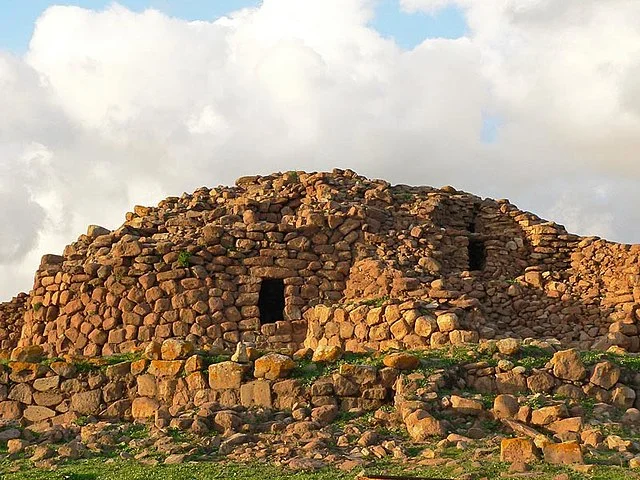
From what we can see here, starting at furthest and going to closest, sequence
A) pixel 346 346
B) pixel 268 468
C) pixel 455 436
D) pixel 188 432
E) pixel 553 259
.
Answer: pixel 553 259
pixel 346 346
pixel 188 432
pixel 455 436
pixel 268 468

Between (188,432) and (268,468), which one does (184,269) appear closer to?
(188,432)

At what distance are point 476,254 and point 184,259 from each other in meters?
6.80

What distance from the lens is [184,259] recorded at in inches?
651

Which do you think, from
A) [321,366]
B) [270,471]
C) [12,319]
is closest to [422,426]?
[270,471]

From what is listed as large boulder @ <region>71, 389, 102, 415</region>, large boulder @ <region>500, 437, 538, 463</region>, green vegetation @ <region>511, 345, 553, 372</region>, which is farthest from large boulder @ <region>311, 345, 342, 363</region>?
large boulder @ <region>500, 437, 538, 463</region>

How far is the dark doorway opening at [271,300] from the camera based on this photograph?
1697 centimetres

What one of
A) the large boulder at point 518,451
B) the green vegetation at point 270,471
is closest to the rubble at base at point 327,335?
the large boulder at point 518,451

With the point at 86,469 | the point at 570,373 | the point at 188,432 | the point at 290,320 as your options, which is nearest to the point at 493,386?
the point at 570,373

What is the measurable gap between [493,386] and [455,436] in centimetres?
178

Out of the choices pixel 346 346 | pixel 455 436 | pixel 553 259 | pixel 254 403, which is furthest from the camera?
pixel 553 259

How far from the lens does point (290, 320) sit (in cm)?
1656

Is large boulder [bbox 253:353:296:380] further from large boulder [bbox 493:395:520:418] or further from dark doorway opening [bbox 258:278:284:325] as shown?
dark doorway opening [bbox 258:278:284:325]

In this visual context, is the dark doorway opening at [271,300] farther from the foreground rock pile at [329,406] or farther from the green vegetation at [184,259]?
the foreground rock pile at [329,406]

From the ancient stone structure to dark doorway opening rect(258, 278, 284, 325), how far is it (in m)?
0.03
